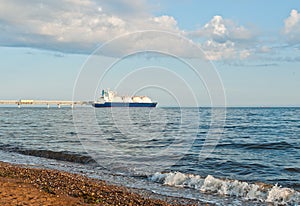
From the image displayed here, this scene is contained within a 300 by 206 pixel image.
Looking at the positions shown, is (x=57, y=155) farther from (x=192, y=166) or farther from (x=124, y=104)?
(x=124, y=104)

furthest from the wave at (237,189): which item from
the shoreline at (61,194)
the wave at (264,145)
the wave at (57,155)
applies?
the wave at (264,145)

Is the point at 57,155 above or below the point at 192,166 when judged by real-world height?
below

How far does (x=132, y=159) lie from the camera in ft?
73.7

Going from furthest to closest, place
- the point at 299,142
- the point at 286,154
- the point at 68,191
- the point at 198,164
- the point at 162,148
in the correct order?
the point at 299,142 → the point at 162,148 → the point at 286,154 → the point at 198,164 → the point at 68,191

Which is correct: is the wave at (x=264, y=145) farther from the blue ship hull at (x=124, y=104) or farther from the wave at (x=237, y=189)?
the blue ship hull at (x=124, y=104)

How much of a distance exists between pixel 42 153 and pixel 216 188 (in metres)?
15.4

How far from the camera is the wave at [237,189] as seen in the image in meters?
12.8

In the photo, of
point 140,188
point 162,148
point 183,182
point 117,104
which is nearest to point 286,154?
point 162,148

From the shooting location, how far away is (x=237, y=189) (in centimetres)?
1377

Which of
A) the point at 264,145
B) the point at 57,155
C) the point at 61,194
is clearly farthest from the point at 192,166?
the point at 264,145

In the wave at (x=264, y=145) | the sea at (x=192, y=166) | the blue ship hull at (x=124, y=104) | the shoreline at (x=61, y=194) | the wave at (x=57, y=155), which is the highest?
the blue ship hull at (x=124, y=104)

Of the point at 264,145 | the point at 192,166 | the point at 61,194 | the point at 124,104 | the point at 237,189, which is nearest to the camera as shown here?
the point at 61,194

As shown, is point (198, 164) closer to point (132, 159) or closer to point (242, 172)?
point (242, 172)

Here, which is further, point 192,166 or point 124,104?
point 124,104
